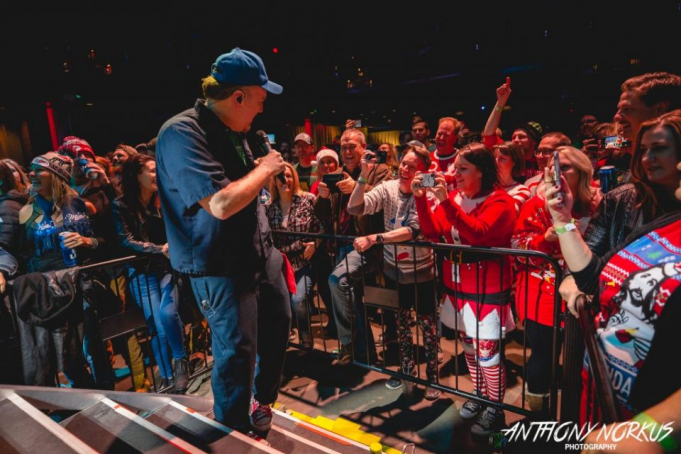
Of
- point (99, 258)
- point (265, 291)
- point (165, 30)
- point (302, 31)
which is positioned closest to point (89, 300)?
point (99, 258)

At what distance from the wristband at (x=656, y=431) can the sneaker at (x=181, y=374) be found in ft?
10.6

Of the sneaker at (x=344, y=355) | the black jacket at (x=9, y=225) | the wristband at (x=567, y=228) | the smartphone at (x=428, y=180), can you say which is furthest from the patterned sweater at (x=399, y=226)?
the black jacket at (x=9, y=225)

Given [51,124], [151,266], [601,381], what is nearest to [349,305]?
[151,266]

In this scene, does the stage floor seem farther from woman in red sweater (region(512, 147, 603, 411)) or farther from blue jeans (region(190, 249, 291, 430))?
blue jeans (region(190, 249, 291, 430))

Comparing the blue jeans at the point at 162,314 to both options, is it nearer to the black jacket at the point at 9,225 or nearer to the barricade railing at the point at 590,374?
the black jacket at the point at 9,225

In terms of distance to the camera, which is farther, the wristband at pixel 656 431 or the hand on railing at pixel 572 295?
the hand on railing at pixel 572 295

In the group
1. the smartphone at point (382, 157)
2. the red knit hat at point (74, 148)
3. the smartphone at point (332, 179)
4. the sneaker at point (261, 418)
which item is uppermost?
the red knit hat at point (74, 148)

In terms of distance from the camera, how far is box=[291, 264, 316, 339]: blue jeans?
3.75 metres

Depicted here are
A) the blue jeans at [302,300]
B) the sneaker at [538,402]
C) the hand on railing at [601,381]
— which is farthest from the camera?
the blue jeans at [302,300]

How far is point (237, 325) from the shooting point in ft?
6.45

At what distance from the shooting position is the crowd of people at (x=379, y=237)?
1546 millimetres

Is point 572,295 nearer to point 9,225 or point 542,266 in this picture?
point 542,266

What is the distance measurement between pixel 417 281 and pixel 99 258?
2998 mm

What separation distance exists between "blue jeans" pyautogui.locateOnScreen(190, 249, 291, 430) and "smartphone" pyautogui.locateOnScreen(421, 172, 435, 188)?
119 cm
